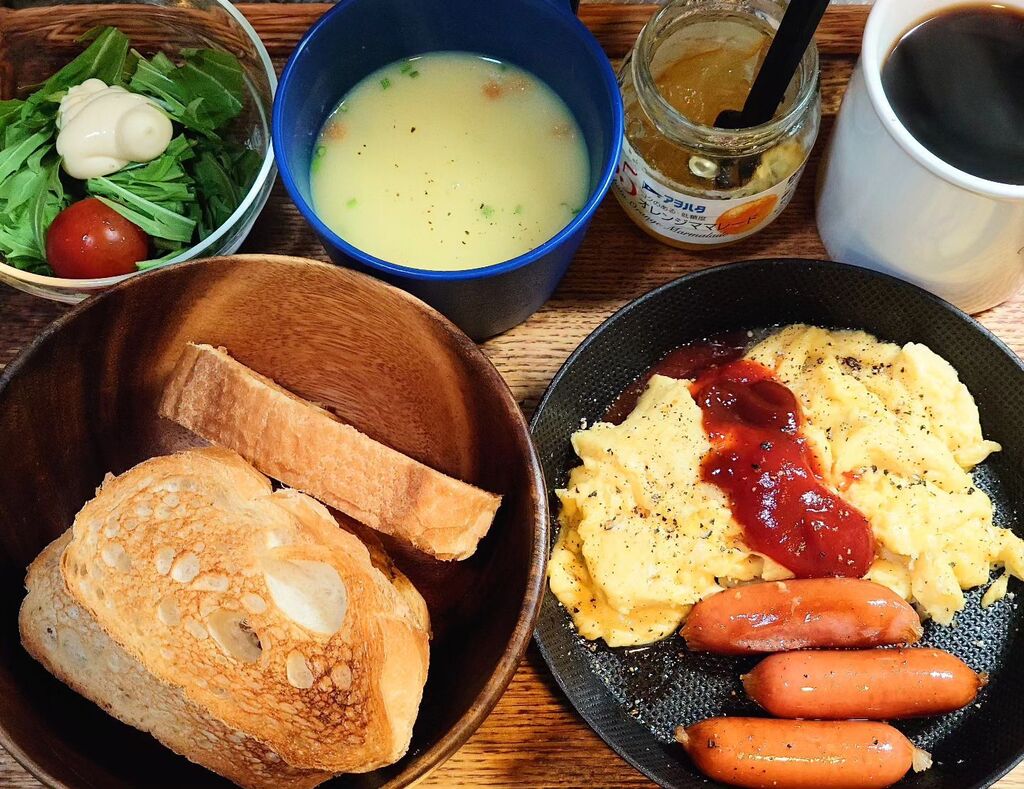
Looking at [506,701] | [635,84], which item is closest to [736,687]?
[506,701]

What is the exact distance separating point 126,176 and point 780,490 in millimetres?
1261

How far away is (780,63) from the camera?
5.18ft

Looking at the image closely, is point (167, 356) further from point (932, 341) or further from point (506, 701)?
point (932, 341)

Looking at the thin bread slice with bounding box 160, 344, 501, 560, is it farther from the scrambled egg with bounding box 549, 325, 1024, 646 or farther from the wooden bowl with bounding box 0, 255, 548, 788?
the scrambled egg with bounding box 549, 325, 1024, 646

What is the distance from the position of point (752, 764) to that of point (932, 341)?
2.73ft

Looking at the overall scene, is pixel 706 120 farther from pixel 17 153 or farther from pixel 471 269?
pixel 17 153

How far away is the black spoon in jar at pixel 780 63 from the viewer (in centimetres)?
150

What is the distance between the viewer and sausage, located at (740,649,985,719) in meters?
1.70

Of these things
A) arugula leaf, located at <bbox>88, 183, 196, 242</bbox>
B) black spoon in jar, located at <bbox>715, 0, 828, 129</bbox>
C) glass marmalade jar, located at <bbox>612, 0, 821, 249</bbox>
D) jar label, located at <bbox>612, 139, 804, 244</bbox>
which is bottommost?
arugula leaf, located at <bbox>88, 183, 196, 242</bbox>

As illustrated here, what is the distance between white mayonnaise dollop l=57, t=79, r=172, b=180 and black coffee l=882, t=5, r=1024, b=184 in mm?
1243

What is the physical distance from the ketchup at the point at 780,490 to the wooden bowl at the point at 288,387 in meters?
0.44

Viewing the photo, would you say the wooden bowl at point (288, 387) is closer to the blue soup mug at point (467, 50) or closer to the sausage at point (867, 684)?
the blue soup mug at point (467, 50)

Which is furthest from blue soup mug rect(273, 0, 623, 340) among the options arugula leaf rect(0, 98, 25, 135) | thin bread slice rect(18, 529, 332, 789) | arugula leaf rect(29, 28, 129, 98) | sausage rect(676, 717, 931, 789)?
sausage rect(676, 717, 931, 789)

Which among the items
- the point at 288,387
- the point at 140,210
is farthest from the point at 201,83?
the point at 288,387
